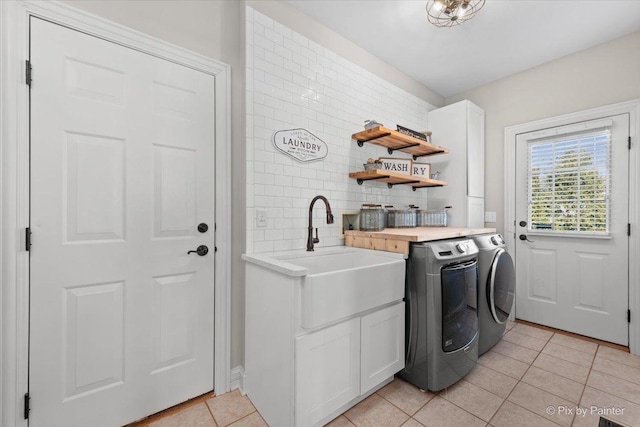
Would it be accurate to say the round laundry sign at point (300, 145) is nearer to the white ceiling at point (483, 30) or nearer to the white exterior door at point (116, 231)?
the white exterior door at point (116, 231)

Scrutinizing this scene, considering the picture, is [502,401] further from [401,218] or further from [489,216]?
[489,216]

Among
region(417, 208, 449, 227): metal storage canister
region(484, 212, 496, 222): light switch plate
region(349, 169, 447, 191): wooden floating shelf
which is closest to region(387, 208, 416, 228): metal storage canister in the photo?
region(417, 208, 449, 227): metal storage canister

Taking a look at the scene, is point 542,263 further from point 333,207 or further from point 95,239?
point 95,239

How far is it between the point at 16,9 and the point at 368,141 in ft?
7.54

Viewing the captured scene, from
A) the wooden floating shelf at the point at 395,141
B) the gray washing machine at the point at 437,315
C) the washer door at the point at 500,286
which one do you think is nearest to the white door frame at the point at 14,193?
the wooden floating shelf at the point at 395,141

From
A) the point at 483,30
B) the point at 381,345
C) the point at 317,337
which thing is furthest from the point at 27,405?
the point at 483,30

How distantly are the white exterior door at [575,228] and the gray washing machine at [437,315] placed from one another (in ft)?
5.07

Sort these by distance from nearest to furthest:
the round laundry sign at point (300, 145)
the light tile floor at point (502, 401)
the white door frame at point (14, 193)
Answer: the white door frame at point (14, 193)
the light tile floor at point (502, 401)
the round laundry sign at point (300, 145)

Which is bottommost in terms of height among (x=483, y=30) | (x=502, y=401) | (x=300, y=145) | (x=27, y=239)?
(x=502, y=401)

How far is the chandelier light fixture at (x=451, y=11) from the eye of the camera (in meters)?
1.94

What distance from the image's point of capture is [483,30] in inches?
92.8

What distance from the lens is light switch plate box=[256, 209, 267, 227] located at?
189 cm

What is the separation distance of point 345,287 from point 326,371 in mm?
445

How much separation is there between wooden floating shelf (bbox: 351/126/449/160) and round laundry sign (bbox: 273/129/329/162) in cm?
41
